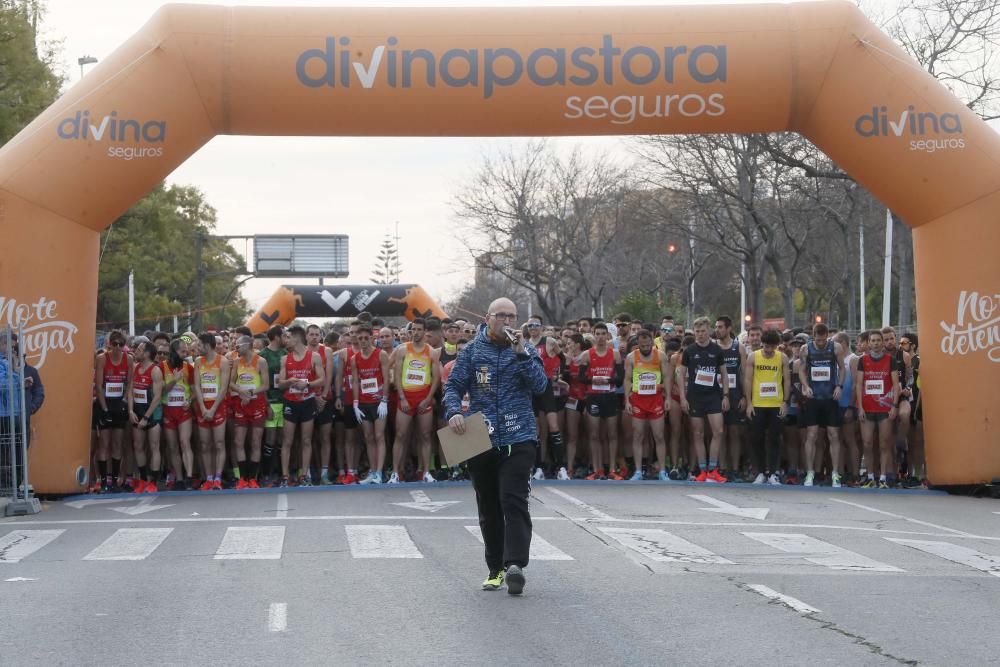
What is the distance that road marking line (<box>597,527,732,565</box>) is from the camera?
10062mm

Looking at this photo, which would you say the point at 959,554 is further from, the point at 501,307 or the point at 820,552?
the point at 501,307

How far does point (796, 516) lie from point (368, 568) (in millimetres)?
5270

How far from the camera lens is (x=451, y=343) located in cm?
1755

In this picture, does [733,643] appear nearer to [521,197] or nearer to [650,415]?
[650,415]

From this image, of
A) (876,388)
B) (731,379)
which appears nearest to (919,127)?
(876,388)

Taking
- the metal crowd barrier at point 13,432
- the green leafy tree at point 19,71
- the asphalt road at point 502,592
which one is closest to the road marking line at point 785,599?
the asphalt road at point 502,592

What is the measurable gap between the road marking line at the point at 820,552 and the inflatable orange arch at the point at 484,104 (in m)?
4.62

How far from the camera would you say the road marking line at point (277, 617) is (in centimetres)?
741

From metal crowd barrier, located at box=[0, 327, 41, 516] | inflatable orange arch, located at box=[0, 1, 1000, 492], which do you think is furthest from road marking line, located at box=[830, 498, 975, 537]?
metal crowd barrier, located at box=[0, 327, 41, 516]

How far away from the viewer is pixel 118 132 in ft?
48.0

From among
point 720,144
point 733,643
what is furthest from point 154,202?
point 733,643

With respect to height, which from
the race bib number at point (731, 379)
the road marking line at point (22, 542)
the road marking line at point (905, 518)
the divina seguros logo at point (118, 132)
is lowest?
the road marking line at point (22, 542)

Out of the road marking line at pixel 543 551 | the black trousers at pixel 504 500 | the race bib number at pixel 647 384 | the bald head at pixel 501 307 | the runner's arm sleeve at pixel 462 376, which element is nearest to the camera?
the black trousers at pixel 504 500

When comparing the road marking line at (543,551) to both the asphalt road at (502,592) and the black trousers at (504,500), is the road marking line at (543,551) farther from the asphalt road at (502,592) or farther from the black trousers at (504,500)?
the black trousers at (504,500)
